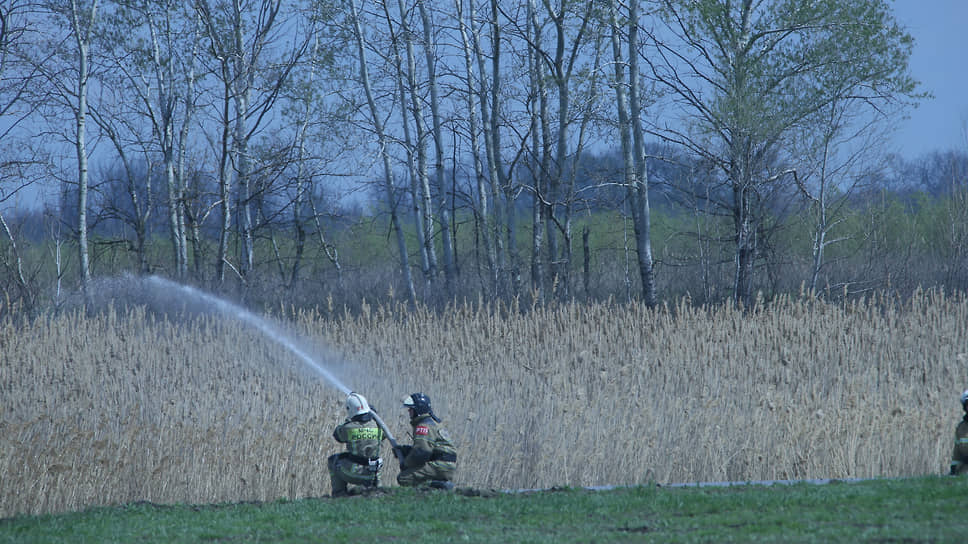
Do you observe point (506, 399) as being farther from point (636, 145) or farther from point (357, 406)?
point (636, 145)

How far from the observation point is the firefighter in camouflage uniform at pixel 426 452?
821 centimetres

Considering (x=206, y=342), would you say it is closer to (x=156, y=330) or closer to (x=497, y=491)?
(x=156, y=330)

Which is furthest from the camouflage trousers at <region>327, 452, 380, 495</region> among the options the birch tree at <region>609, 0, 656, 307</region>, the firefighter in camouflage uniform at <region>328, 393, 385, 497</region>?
the birch tree at <region>609, 0, 656, 307</region>

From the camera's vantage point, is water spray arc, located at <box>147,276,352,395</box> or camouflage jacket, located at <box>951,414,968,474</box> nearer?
camouflage jacket, located at <box>951,414,968,474</box>

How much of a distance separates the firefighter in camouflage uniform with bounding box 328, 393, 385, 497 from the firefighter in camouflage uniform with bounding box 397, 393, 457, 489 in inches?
11.4

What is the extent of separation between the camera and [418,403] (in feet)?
26.9

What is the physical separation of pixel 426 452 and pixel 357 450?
2.07 feet

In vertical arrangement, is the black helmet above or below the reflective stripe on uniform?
above

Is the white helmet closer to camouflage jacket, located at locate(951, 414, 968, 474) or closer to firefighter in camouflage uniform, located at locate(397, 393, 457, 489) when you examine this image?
firefighter in camouflage uniform, located at locate(397, 393, 457, 489)

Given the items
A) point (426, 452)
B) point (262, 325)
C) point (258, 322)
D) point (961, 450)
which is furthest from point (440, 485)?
point (258, 322)

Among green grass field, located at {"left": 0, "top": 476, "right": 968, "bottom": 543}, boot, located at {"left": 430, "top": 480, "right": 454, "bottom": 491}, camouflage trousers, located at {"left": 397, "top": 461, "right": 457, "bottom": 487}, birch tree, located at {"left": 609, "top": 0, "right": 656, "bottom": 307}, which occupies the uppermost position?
birch tree, located at {"left": 609, "top": 0, "right": 656, "bottom": 307}

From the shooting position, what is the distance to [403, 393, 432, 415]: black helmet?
8.16 metres

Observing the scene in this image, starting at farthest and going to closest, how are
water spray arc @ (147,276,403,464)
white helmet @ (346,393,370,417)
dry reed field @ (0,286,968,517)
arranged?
water spray arc @ (147,276,403,464), dry reed field @ (0,286,968,517), white helmet @ (346,393,370,417)

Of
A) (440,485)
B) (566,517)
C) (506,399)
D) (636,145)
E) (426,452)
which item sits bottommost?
(566,517)
